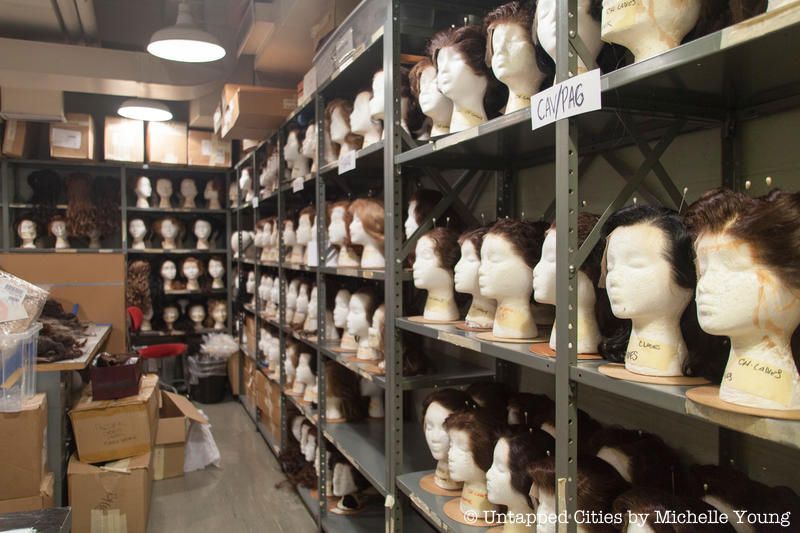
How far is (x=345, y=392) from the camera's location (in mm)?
3035

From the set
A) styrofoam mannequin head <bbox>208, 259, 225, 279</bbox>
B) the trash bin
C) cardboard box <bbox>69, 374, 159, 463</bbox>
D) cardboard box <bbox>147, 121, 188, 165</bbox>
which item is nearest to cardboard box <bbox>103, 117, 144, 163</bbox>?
cardboard box <bbox>147, 121, 188, 165</bbox>

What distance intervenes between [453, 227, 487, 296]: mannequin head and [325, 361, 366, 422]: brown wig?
1.43m

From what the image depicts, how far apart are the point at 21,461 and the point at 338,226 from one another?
163 centimetres

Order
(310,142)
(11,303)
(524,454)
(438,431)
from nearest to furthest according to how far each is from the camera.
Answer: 1. (524,454)
2. (438,431)
3. (11,303)
4. (310,142)

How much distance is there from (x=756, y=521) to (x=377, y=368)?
1.48 metres

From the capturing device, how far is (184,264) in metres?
6.21

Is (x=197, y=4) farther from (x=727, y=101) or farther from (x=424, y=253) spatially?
(x=727, y=101)

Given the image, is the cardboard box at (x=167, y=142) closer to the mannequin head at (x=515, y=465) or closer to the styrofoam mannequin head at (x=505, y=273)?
the styrofoam mannequin head at (x=505, y=273)

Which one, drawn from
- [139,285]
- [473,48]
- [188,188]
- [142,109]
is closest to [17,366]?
[473,48]

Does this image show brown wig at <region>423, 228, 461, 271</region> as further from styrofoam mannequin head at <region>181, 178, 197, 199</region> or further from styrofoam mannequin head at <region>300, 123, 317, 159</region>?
styrofoam mannequin head at <region>181, 178, 197, 199</region>

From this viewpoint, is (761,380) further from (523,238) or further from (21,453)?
(21,453)

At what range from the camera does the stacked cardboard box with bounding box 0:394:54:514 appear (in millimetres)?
2439

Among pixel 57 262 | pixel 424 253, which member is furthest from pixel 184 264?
pixel 424 253

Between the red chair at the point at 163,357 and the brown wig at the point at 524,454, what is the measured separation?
4.12 m
